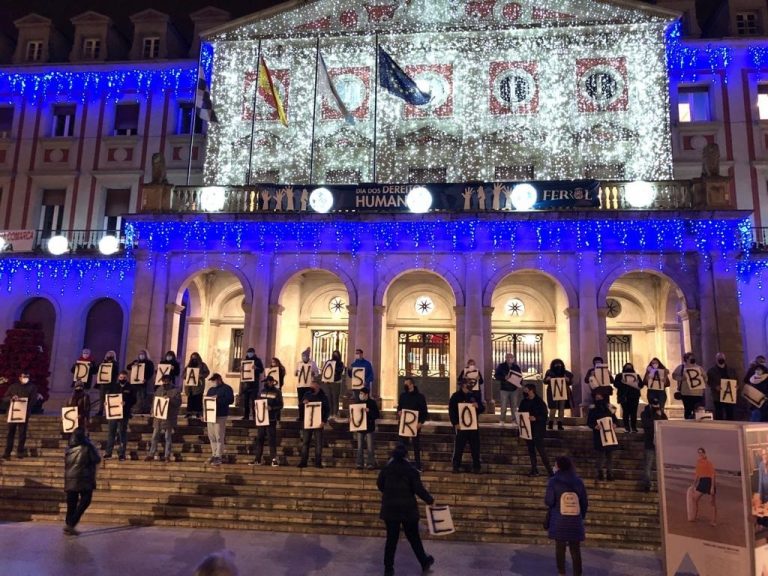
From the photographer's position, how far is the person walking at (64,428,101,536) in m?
9.96

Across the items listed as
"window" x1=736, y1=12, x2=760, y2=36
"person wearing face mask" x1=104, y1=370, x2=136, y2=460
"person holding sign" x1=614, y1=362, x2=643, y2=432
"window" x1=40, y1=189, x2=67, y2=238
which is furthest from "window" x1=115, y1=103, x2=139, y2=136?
"window" x1=736, y1=12, x2=760, y2=36

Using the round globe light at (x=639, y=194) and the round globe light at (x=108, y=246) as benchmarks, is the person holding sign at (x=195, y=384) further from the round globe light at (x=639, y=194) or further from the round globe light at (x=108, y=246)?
the round globe light at (x=639, y=194)

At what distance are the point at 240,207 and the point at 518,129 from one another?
9.91 meters

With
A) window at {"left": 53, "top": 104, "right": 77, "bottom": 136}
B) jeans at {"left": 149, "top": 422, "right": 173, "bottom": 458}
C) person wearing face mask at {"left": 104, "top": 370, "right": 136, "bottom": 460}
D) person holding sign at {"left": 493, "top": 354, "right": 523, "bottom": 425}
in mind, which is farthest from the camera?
window at {"left": 53, "top": 104, "right": 77, "bottom": 136}

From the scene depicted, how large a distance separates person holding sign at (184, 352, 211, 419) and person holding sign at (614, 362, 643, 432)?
10277mm

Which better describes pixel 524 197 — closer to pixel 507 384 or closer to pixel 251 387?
pixel 507 384

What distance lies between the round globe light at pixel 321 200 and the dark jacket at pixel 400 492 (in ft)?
39.3

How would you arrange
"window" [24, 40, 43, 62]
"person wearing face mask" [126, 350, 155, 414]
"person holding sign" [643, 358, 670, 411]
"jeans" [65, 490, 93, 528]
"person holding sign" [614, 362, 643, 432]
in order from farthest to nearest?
"window" [24, 40, 43, 62]
"person wearing face mask" [126, 350, 155, 414]
"person holding sign" [614, 362, 643, 432]
"person holding sign" [643, 358, 670, 411]
"jeans" [65, 490, 93, 528]

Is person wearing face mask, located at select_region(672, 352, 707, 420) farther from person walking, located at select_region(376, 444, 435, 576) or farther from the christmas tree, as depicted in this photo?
the christmas tree

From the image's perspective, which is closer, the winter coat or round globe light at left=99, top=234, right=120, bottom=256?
the winter coat

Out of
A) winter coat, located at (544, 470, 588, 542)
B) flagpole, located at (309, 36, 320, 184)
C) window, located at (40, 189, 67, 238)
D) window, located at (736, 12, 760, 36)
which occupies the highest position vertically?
window, located at (736, 12, 760, 36)

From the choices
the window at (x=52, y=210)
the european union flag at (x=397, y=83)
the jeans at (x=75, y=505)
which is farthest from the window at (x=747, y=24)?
the window at (x=52, y=210)

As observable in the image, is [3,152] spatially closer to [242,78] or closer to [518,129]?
[242,78]

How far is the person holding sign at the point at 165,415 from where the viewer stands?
1325 cm
